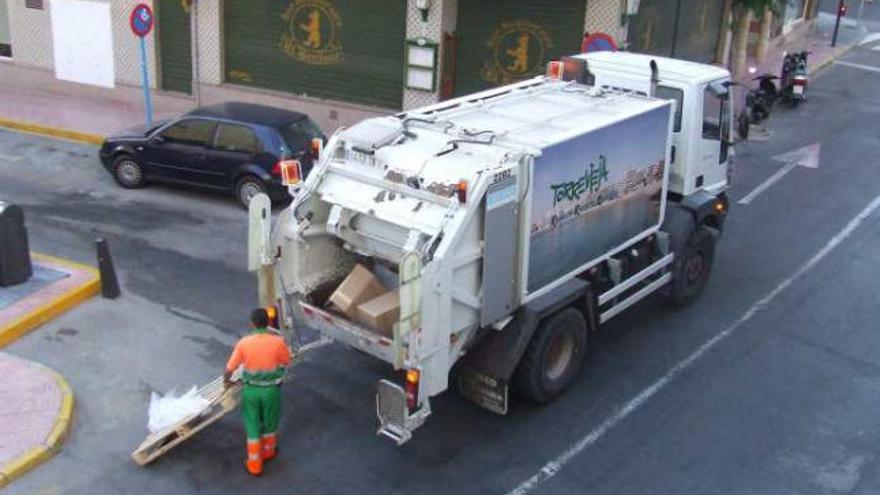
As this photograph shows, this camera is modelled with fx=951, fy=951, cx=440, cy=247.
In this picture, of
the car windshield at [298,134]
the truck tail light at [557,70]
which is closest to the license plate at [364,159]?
the truck tail light at [557,70]

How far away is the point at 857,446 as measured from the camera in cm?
887

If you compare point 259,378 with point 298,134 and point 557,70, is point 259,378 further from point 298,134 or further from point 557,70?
point 298,134

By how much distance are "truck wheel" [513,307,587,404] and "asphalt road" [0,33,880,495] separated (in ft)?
0.79

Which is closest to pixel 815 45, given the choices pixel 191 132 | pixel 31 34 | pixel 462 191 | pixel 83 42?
pixel 83 42

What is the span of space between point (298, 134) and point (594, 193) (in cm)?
677

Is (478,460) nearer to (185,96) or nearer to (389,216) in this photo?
(389,216)

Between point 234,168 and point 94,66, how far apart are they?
898 cm

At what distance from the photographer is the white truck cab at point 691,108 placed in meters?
10.7

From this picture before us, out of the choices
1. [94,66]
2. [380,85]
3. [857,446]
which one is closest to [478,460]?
[857,446]

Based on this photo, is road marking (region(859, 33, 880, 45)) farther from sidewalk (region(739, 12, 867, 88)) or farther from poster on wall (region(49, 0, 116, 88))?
poster on wall (region(49, 0, 116, 88))

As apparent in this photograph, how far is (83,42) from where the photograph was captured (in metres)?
21.6

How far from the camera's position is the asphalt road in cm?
821

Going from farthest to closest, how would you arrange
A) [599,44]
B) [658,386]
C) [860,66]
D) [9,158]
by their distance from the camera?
[860,66], [9,158], [599,44], [658,386]

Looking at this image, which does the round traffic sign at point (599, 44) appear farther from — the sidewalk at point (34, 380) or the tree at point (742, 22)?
the sidewalk at point (34, 380)
